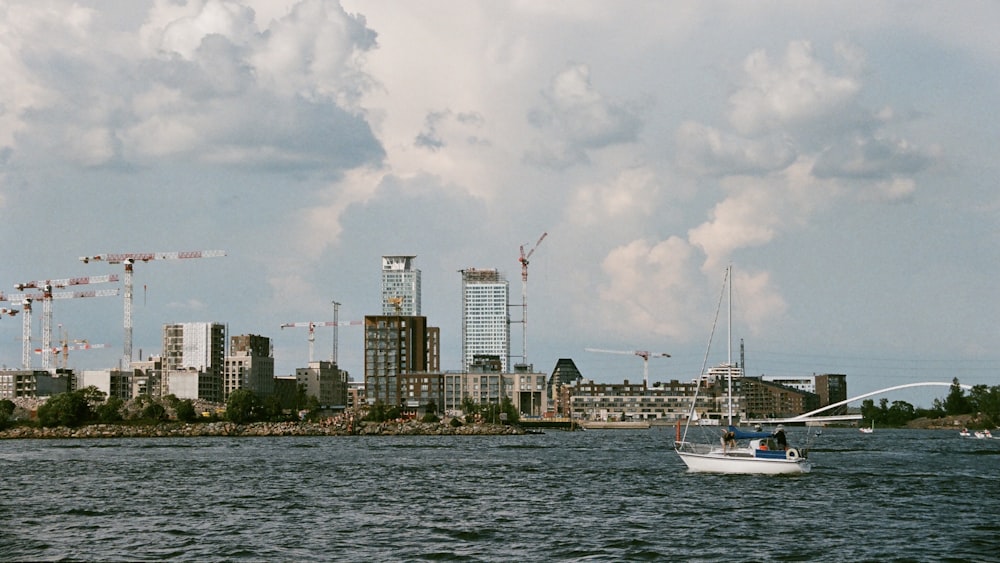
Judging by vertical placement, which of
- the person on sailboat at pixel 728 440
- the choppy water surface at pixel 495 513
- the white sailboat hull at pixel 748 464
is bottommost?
the choppy water surface at pixel 495 513

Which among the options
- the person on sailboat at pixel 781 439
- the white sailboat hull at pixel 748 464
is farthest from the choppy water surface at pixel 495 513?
the person on sailboat at pixel 781 439

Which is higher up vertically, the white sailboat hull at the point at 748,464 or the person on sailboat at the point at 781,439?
the person on sailboat at the point at 781,439

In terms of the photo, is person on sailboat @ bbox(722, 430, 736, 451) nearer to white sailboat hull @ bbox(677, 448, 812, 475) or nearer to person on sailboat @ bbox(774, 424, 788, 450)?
white sailboat hull @ bbox(677, 448, 812, 475)

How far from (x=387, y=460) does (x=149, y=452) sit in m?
44.3

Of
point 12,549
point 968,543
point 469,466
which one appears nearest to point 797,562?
point 968,543

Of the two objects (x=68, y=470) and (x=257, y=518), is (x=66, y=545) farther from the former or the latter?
(x=68, y=470)

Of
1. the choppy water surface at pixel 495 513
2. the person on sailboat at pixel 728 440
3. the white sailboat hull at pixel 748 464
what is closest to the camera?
the choppy water surface at pixel 495 513

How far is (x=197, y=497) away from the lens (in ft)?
276

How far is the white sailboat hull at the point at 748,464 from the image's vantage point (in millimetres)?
94500

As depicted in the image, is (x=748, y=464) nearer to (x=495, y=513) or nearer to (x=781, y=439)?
(x=781, y=439)

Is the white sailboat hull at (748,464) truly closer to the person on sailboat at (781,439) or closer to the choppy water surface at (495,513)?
the choppy water surface at (495,513)

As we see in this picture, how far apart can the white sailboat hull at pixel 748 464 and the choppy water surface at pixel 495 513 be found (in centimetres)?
89

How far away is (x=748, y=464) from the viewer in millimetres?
94688

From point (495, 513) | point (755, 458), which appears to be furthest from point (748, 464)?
point (495, 513)
